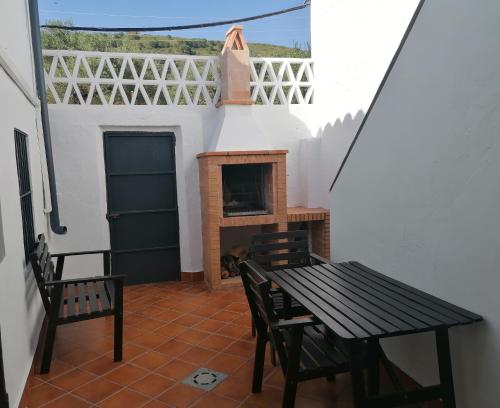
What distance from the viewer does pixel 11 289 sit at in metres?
2.50

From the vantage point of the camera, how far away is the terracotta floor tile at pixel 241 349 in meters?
3.20

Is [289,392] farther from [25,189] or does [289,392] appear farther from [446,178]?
[25,189]

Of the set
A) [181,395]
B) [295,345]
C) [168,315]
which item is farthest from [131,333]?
[295,345]

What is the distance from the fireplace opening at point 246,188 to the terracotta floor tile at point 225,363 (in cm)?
210

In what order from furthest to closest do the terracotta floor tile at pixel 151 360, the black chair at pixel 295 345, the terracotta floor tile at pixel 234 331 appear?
the terracotta floor tile at pixel 234 331 < the terracotta floor tile at pixel 151 360 < the black chair at pixel 295 345

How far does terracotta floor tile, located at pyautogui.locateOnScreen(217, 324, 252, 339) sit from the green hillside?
10.4 meters

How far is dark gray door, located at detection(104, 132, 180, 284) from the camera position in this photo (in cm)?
502

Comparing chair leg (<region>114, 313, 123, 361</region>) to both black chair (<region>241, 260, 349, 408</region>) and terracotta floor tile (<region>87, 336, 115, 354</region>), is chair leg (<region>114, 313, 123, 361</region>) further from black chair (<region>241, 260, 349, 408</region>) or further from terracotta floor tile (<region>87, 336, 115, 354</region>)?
black chair (<region>241, 260, 349, 408</region>)

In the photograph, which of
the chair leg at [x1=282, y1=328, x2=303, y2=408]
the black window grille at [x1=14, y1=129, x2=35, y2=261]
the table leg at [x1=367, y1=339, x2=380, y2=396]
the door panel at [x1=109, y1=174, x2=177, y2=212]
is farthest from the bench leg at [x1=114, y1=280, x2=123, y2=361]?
the door panel at [x1=109, y1=174, x2=177, y2=212]

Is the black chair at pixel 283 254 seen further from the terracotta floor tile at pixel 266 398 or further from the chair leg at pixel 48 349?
the chair leg at pixel 48 349

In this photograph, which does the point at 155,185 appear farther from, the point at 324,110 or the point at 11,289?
the point at 11,289

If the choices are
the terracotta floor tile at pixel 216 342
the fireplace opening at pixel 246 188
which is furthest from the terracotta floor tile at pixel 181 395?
the fireplace opening at pixel 246 188

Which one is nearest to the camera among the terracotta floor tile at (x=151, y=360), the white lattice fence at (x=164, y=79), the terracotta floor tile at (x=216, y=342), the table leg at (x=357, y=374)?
the table leg at (x=357, y=374)

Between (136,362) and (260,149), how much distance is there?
107 inches
